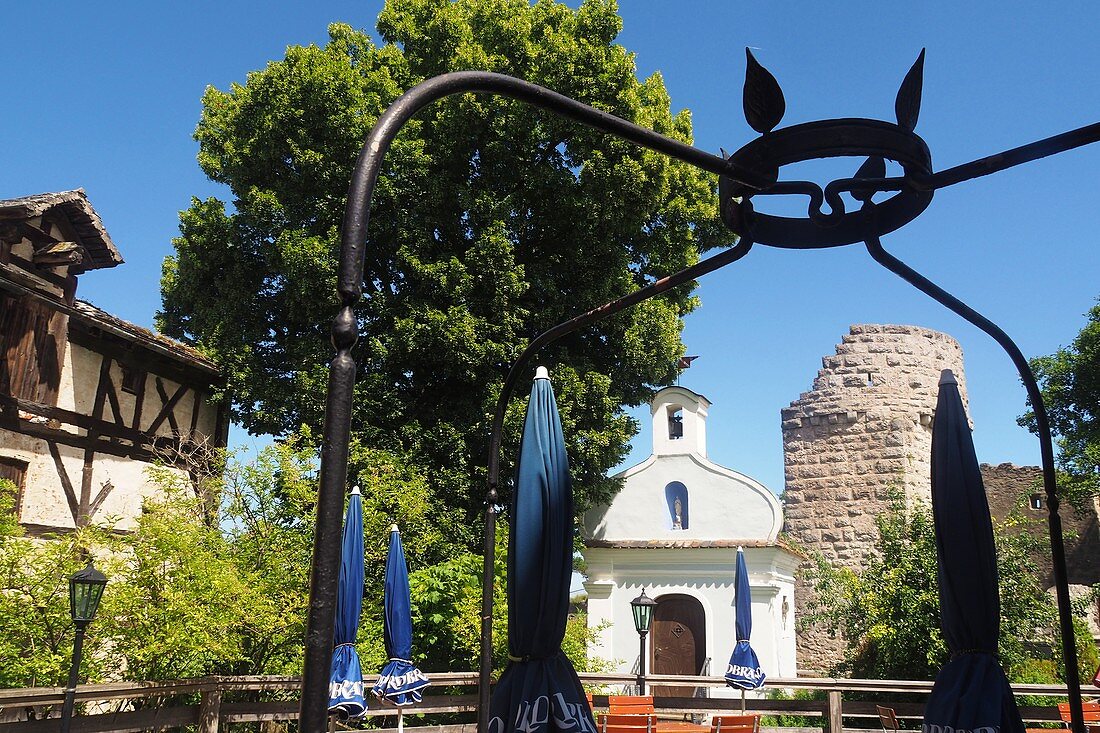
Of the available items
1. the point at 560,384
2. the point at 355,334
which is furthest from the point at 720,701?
the point at 355,334

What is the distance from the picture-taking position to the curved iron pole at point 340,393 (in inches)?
72.8

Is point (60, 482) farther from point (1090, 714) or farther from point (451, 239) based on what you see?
point (1090, 714)

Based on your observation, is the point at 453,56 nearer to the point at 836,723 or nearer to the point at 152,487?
the point at 152,487

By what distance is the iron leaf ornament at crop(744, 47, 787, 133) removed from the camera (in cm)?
286

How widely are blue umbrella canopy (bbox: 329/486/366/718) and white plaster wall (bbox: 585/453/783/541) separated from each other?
8.53 meters

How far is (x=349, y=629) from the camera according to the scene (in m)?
8.62

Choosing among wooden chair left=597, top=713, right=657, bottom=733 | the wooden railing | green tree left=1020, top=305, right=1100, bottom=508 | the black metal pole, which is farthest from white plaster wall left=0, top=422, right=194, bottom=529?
green tree left=1020, top=305, right=1100, bottom=508

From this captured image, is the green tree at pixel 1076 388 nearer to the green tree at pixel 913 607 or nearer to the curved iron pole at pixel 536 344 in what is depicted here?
the green tree at pixel 913 607

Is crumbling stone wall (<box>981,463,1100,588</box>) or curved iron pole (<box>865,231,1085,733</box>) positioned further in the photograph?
crumbling stone wall (<box>981,463,1100,588</box>)

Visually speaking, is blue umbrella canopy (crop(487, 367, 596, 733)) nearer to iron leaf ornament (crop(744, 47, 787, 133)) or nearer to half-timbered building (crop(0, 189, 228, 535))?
iron leaf ornament (crop(744, 47, 787, 133))

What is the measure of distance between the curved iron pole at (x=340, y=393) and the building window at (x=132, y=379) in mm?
12109

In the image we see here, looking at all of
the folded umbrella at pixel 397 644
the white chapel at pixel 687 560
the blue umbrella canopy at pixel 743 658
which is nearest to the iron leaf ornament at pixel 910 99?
the folded umbrella at pixel 397 644

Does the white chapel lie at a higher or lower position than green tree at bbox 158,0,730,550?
lower

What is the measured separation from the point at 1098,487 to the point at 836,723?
11.0 m
